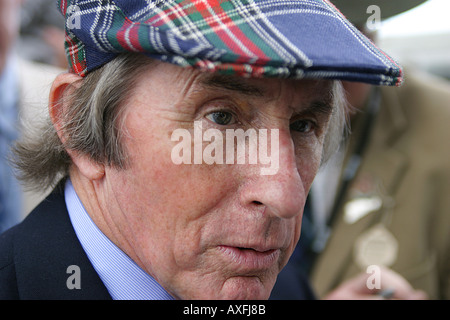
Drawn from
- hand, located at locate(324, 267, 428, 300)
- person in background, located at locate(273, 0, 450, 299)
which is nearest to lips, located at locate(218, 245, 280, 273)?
hand, located at locate(324, 267, 428, 300)

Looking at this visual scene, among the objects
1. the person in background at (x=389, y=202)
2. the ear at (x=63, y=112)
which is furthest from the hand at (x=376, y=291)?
the ear at (x=63, y=112)

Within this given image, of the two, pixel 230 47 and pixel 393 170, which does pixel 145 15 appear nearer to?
pixel 230 47

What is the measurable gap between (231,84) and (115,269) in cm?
67

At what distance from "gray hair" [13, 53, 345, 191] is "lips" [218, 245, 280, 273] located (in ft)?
1.25

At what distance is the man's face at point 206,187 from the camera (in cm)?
132

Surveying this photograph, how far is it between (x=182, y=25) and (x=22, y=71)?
8.22 ft

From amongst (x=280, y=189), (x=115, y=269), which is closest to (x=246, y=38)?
(x=280, y=189)

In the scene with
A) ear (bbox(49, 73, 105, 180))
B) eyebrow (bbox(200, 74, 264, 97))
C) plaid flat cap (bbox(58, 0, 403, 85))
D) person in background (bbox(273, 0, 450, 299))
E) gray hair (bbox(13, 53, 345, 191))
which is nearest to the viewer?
plaid flat cap (bbox(58, 0, 403, 85))

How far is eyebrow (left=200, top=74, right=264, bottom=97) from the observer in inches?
50.4

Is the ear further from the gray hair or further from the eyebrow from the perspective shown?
the eyebrow

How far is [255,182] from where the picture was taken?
133 cm

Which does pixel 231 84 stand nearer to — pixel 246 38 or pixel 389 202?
pixel 246 38
